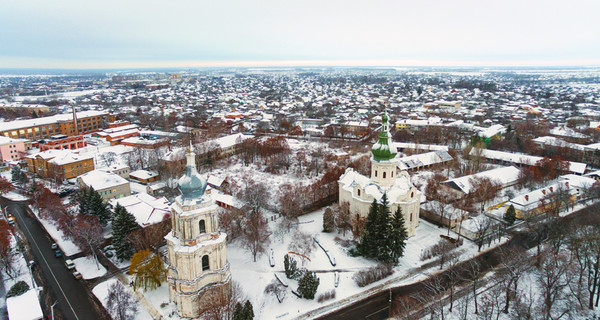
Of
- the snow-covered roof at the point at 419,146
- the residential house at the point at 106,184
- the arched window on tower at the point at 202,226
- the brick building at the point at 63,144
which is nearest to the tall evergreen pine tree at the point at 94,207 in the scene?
the residential house at the point at 106,184

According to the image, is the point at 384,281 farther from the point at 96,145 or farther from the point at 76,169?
the point at 96,145

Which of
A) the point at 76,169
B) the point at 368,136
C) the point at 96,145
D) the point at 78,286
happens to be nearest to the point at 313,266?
the point at 78,286

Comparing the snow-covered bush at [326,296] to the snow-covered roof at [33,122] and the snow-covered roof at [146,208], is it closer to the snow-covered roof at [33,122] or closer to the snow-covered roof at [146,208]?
the snow-covered roof at [146,208]

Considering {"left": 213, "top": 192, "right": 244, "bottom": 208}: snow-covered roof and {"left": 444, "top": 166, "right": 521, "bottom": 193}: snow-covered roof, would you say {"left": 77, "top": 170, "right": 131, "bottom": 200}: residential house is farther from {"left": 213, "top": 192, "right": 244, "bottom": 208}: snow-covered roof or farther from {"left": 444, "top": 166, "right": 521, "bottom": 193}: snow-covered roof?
{"left": 444, "top": 166, "right": 521, "bottom": 193}: snow-covered roof

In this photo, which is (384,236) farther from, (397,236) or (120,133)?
(120,133)

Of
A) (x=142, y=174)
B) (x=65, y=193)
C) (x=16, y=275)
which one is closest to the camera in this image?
(x=16, y=275)

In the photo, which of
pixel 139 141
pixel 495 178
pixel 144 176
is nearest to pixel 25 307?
pixel 144 176
